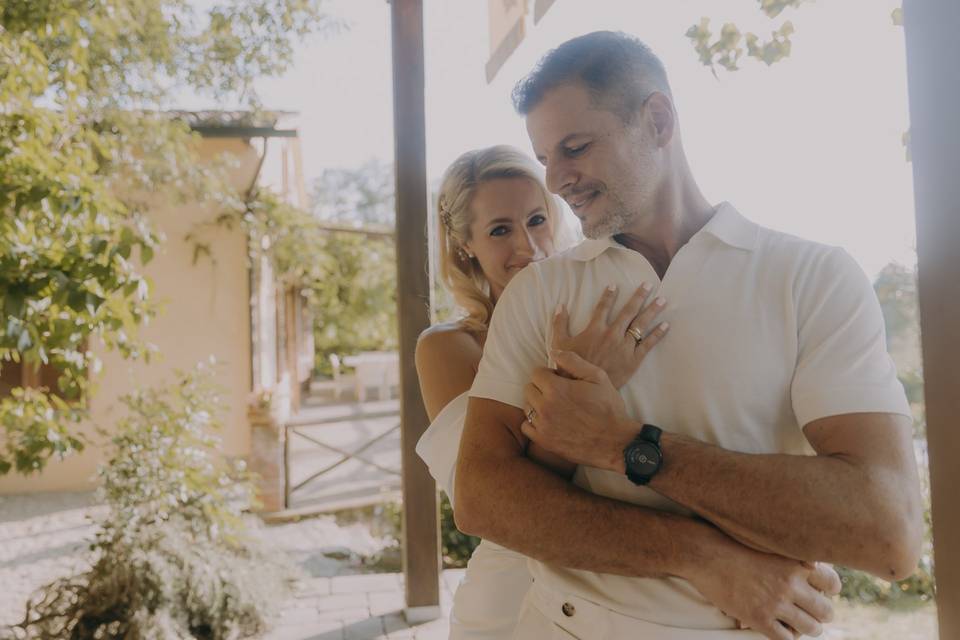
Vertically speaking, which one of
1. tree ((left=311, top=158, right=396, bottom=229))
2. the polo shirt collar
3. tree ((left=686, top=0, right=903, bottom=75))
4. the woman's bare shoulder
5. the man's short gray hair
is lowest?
the woman's bare shoulder

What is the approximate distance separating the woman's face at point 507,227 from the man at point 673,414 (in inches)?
24.6

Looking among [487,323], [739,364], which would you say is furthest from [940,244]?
[487,323]

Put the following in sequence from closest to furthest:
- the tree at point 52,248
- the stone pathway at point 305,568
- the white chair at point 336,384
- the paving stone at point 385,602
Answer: the tree at point 52,248, the stone pathway at point 305,568, the paving stone at point 385,602, the white chair at point 336,384

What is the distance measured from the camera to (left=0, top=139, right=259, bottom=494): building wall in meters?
9.25

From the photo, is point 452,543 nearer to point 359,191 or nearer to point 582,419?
point 582,419

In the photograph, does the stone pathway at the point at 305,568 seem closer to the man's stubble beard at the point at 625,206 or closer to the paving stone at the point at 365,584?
the paving stone at the point at 365,584

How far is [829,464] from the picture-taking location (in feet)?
3.57

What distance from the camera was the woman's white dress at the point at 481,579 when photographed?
1.74 metres

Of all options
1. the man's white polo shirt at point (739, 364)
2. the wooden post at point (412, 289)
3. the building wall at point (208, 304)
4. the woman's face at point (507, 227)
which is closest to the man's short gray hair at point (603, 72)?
the man's white polo shirt at point (739, 364)

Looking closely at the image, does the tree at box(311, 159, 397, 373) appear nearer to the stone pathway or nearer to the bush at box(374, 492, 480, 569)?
the stone pathway

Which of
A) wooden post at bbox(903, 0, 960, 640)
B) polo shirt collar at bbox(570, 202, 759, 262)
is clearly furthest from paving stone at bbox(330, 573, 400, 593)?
wooden post at bbox(903, 0, 960, 640)

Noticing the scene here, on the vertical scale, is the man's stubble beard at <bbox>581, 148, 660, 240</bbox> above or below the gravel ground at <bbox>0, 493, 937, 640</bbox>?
above

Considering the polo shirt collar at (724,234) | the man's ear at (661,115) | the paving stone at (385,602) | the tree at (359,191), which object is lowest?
the paving stone at (385,602)

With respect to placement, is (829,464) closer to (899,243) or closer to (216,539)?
(899,243)
